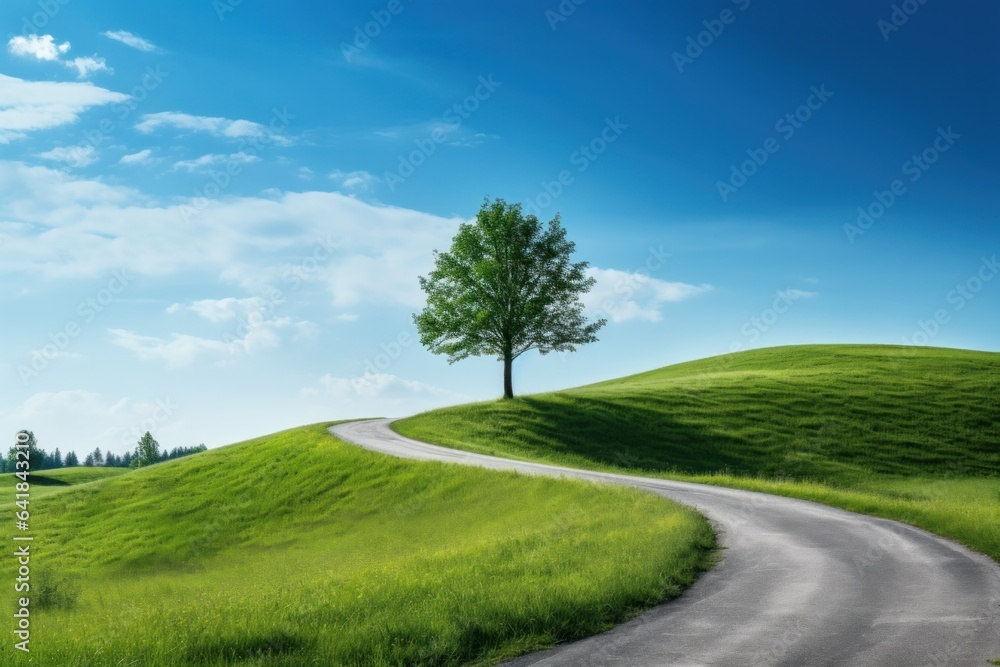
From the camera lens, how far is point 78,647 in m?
8.26

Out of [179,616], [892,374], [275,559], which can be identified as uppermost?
[892,374]

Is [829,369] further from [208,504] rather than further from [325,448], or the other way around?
[208,504]

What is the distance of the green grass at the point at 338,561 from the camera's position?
349 inches

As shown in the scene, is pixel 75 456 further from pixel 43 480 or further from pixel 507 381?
pixel 507 381

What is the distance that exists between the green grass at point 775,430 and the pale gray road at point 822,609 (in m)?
13.0

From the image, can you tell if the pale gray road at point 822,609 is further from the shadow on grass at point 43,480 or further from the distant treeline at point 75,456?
the shadow on grass at point 43,480

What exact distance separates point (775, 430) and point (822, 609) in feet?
138

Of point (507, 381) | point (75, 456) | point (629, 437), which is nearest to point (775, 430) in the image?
point (629, 437)

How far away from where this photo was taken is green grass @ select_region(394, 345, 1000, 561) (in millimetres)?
41812

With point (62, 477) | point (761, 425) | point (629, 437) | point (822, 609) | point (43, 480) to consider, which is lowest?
point (43, 480)

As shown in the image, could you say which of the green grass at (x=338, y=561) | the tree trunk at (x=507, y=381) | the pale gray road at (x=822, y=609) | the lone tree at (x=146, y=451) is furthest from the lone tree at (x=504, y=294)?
the lone tree at (x=146, y=451)

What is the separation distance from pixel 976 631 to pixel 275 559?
22.6 meters

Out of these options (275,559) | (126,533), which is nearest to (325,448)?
(126,533)

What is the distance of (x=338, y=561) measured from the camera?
23.5m
